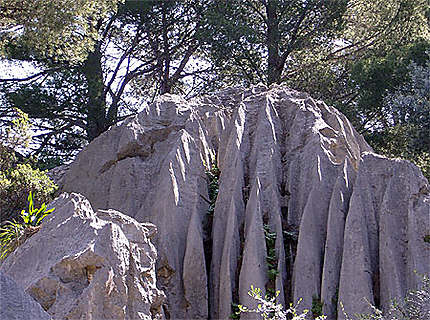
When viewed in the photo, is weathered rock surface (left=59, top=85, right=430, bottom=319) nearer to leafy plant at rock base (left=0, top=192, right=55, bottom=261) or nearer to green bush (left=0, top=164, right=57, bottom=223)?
green bush (left=0, top=164, right=57, bottom=223)

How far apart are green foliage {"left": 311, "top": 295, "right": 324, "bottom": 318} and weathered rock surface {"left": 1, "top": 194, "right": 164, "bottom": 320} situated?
2.33m

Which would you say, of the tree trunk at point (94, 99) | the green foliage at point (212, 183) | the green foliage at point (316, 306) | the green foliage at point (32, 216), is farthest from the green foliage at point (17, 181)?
the tree trunk at point (94, 99)

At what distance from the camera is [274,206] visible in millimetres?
9547

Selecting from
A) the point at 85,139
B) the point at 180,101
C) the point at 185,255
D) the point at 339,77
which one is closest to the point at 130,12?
the point at 85,139

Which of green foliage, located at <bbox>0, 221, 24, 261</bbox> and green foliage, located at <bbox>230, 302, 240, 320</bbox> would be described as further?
green foliage, located at <bbox>230, 302, 240, 320</bbox>

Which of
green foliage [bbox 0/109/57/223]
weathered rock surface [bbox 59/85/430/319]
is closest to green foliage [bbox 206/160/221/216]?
weathered rock surface [bbox 59/85/430/319]

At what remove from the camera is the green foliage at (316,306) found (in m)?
8.48

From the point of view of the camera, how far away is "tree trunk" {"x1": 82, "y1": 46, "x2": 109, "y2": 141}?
61.8 feet

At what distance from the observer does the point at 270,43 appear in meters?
18.7

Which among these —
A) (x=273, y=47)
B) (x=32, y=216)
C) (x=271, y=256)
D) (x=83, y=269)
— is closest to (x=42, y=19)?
(x=32, y=216)

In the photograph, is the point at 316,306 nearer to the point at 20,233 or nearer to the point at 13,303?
the point at 20,233

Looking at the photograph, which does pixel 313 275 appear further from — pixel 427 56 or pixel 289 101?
pixel 427 56

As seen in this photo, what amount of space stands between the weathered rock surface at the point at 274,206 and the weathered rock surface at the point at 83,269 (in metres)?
2.19

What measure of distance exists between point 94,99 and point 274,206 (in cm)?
1049
